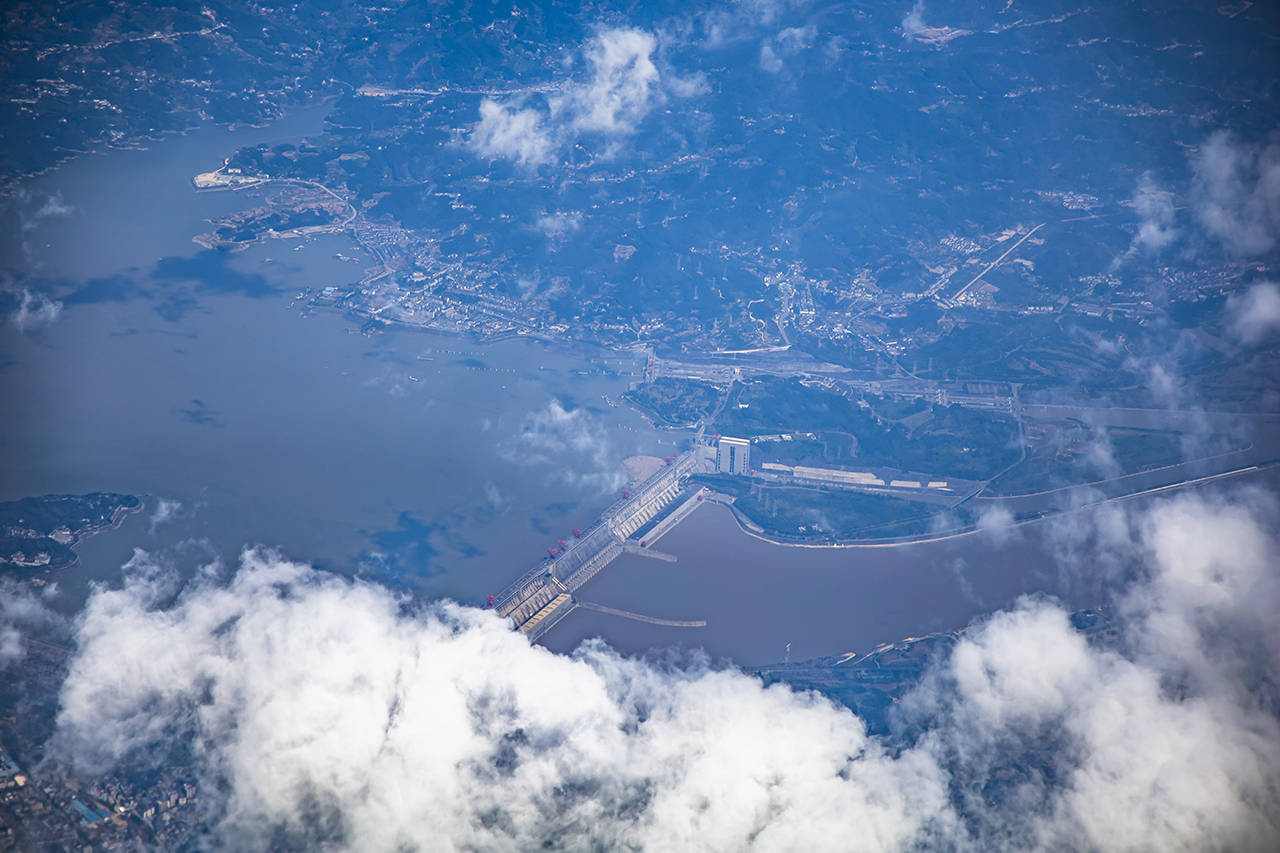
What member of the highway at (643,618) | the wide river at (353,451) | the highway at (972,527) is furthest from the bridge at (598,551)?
the highway at (972,527)

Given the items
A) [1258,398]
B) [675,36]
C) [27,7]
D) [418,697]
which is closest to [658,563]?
[418,697]

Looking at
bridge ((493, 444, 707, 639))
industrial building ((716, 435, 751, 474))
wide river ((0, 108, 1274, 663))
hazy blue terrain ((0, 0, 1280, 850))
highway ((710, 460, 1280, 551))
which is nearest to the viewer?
hazy blue terrain ((0, 0, 1280, 850))

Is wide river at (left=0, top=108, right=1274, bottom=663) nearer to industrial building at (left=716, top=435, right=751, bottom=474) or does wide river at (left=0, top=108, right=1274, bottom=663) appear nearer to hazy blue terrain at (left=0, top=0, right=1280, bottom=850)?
hazy blue terrain at (left=0, top=0, right=1280, bottom=850)

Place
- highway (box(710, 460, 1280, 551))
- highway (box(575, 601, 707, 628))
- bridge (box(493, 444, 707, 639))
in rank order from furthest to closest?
highway (box(710, 460, 1280, 551)) < bridge (box(493, 444, 707, 639)) < highway (box(575, 601, 707, 628))

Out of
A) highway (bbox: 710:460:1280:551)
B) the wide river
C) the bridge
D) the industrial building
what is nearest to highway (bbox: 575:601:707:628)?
the bridge

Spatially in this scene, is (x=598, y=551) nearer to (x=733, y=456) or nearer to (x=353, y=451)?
(x=733, y=456)

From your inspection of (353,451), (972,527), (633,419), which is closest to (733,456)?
(633,419)
